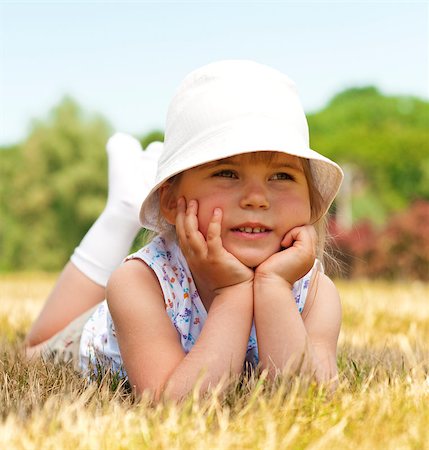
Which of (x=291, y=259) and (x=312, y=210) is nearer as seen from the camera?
→ (x=291, y=259)

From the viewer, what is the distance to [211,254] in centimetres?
176

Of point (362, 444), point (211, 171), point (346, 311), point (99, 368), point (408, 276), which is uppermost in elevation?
point (211, 171)

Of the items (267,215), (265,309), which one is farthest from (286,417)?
(267,215)

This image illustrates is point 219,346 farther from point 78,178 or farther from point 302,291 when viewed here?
point 78,178

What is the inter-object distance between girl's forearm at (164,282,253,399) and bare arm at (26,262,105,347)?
130cm

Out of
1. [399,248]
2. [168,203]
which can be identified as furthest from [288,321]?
[399,248]

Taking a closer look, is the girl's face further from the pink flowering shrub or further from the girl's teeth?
the pink flowering shrub

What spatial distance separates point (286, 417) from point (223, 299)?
443 mm

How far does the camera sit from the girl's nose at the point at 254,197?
1.75 meters

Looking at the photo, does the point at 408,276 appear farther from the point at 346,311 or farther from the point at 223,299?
the point at 223,299

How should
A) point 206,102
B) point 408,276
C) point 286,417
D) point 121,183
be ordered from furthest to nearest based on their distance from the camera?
point 408,276 → point 121,183 → point 206,102 → point 286,417

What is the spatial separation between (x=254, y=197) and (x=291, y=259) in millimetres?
201

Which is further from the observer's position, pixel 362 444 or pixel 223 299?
pixel 223 299

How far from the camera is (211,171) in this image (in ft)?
5.96
